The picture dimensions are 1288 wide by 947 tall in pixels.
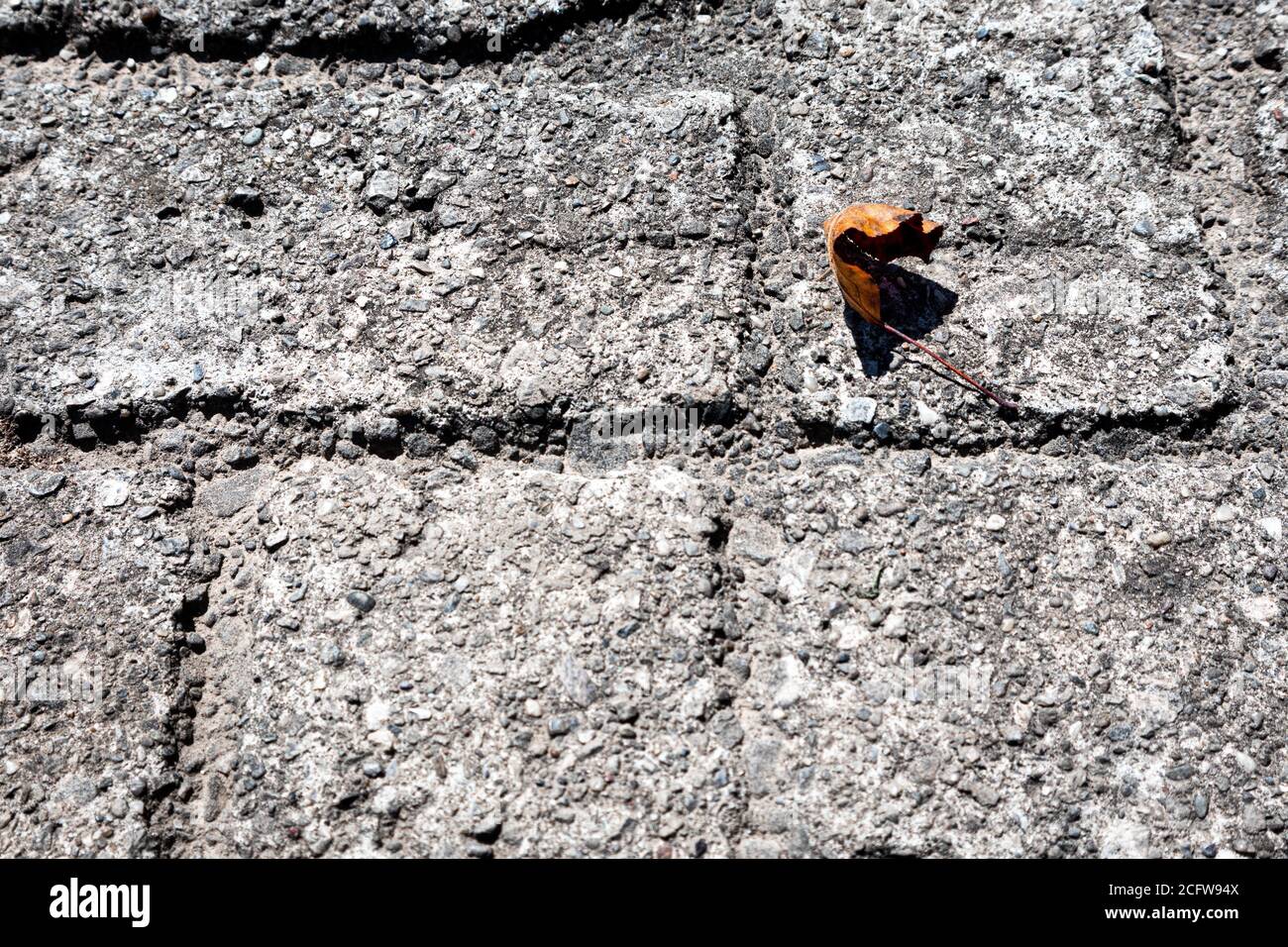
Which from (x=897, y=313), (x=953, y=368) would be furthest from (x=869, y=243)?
(x=953, y=368)

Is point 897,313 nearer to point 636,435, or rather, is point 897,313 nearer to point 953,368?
point 953,368

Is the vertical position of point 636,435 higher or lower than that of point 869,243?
lower

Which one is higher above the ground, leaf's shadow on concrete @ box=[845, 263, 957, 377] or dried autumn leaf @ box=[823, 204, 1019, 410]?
dried autumn leaf @ box=[823, 204, 1019, 410]

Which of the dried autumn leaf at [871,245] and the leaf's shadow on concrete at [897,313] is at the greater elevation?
the dried autumn leaf at [871,245]

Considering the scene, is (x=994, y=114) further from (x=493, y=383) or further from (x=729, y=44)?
(x=493, y=383)
